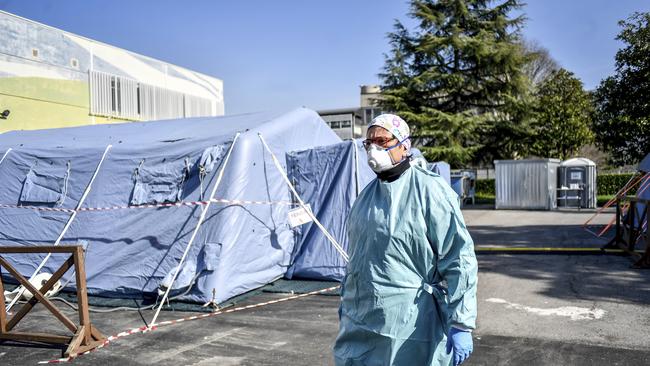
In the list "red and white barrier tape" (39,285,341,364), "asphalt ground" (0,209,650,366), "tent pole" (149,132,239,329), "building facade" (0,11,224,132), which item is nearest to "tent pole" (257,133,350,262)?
"red and white barrier tape" (39,285,341,364)

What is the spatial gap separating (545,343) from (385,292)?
342cm

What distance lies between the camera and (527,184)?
22094mm

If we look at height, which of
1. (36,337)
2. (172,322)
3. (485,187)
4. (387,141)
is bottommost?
(172,322)

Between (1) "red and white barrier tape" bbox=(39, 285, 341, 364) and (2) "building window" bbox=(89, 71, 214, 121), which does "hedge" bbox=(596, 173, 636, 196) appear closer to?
(2) "building window" bbox=(89, 71, 214, 121)

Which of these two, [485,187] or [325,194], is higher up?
[325,194]

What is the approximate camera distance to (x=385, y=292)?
2.56 meters

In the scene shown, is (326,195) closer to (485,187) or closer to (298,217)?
(298,217)

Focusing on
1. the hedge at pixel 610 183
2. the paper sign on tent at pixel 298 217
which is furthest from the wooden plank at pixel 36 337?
the hedge at pixel 610 183

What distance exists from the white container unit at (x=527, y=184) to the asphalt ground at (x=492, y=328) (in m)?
13.5

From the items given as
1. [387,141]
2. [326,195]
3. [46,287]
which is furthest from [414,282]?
[326,195]

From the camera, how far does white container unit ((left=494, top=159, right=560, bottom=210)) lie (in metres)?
21.8

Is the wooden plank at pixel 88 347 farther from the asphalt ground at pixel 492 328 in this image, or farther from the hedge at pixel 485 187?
the hedge at pixel 485 187

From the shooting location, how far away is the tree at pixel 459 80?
2761 cm

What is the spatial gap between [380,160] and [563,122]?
91.1 feet
